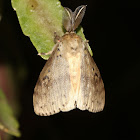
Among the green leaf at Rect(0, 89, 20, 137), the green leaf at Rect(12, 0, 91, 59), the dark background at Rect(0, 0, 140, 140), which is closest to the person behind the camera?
the green leaf at Rect(12, 0, 91, 59)

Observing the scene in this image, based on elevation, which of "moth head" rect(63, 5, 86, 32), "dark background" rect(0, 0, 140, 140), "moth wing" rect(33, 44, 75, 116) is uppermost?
"moth head" rect(63, 5, 86, 32)

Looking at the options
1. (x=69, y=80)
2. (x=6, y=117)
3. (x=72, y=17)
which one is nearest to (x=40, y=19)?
(x=72, y=17)

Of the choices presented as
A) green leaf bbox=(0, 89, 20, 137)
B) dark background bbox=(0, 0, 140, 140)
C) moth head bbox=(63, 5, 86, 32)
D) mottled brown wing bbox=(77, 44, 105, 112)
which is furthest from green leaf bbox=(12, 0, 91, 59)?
dark background bbox=(0, 0, 140, 140)

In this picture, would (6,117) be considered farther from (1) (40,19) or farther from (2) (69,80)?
(1) (40,19)

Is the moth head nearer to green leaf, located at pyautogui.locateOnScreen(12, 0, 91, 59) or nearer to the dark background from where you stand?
green leaf, located at pyautogui.locateOnScreen(12, 0, 91, 59)

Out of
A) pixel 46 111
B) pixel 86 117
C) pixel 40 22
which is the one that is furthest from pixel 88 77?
pixel 86 117

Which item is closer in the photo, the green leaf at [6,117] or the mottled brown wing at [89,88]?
the mottled brown wing at [89,88]

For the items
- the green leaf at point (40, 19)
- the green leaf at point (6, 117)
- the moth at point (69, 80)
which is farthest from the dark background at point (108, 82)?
the green leaf at point (40, 19)

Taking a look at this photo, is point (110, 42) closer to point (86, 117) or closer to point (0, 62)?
point (86, 117)

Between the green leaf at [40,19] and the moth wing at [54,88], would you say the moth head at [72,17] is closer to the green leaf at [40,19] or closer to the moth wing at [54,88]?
the green leaf at [40,19]
